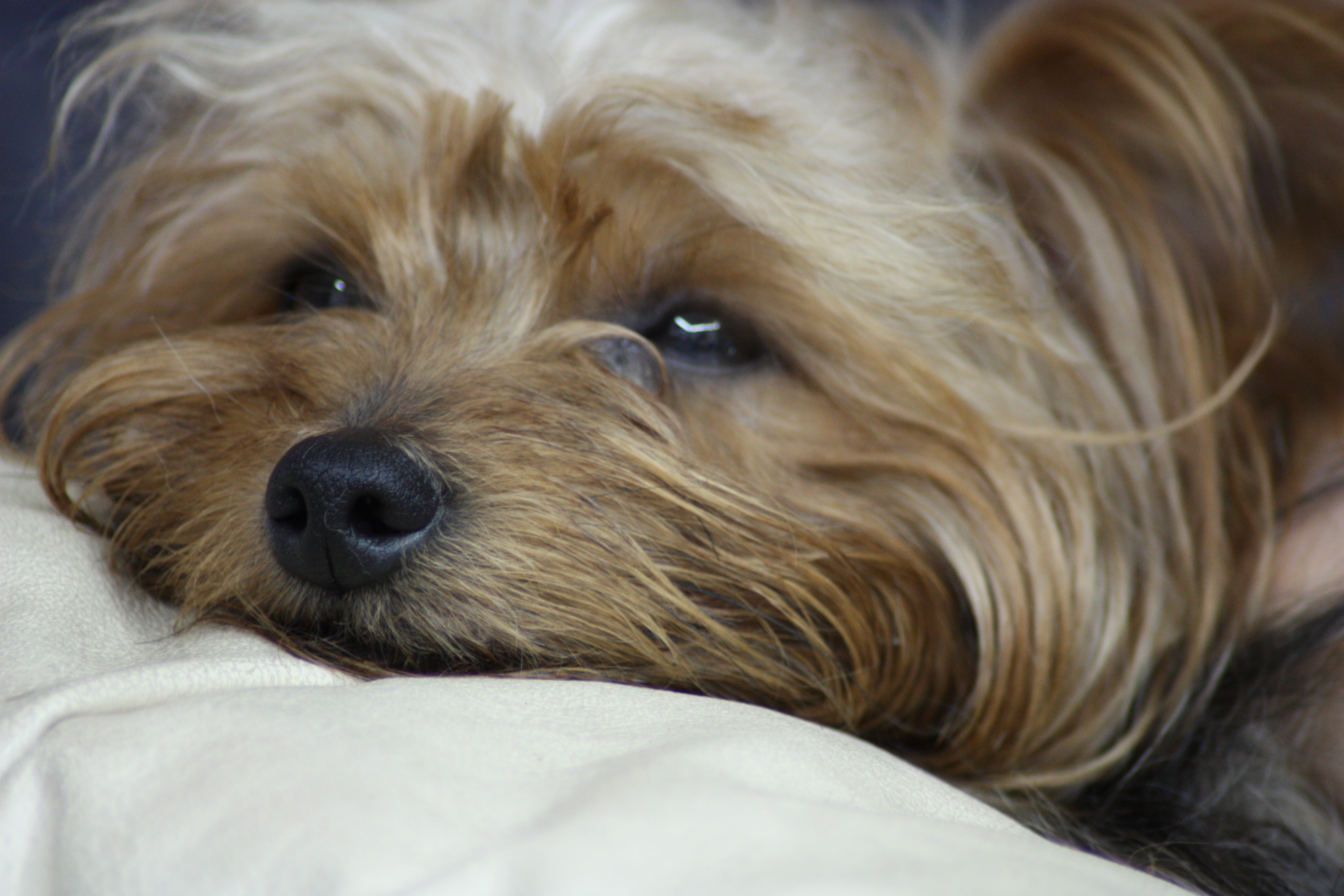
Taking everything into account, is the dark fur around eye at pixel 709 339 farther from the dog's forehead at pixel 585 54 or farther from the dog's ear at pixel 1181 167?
the dog's ear at pixel 1181 167

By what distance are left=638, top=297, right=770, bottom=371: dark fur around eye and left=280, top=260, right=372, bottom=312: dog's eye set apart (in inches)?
17.5

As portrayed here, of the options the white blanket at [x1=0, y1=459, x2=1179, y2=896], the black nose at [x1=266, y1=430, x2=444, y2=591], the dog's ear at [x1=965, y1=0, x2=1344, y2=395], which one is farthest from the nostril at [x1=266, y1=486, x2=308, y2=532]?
the dog's ear at [x1=965, y1=0, x2=1344, y2=395]

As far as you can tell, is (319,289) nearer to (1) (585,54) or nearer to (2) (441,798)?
(1) (585,54)

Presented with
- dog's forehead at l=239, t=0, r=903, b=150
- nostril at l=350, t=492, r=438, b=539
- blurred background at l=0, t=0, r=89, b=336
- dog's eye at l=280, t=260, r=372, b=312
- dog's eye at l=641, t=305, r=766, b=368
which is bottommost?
blurred background at l=0, t=0, r=89, b=336

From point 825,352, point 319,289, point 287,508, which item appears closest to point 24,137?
point 319,289

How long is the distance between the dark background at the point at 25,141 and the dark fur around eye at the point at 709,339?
3.65 ft

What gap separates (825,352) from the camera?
1416 millimetres

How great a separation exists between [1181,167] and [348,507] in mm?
1082

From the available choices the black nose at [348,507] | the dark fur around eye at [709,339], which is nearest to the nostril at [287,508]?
the black nose at [348,507]

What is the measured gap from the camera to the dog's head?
4.16 ft

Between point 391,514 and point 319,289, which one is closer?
point 391,514

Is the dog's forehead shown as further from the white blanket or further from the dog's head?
the white blanket

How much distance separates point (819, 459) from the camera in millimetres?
1373

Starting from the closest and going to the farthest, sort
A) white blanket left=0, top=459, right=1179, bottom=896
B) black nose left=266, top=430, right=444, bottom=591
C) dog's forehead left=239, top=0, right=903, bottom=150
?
white blanket left=0, top=459, right=1179, bottom=896
black nose left=266, top=430, right=444, bottom=591
dog's forehead left=239, top=0, right=903, bottom=150
